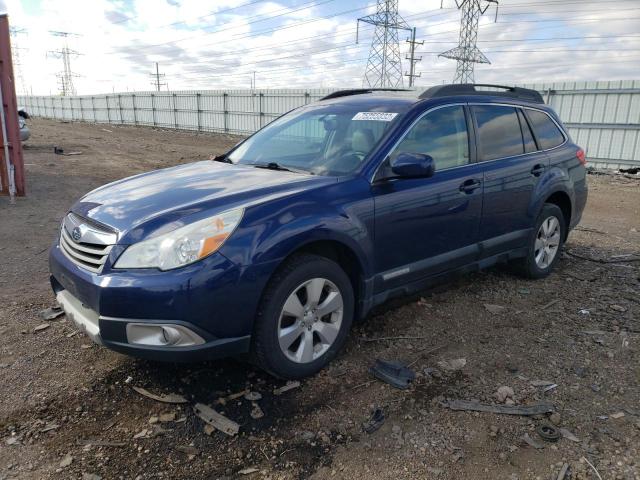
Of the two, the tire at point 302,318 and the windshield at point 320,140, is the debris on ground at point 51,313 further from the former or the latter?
the tire at point 302,318

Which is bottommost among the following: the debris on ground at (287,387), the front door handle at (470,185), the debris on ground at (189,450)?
the debris on ground at (189,450)

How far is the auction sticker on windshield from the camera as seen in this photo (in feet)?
12.3

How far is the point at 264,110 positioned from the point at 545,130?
871 inches

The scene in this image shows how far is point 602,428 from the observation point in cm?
283

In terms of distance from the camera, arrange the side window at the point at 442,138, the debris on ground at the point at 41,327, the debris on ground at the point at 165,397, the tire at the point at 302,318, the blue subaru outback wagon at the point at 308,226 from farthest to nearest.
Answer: the debris on ground at the point at 41,327 < the side window at the point at 442,138 < the debris on ground at the point at 165,397 < the tire at the point at 302,318 < the blue subaru outback wagon at the point at 308,226

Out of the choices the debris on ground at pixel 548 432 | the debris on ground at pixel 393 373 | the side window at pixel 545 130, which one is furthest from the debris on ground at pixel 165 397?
the side window at pixel 545 130

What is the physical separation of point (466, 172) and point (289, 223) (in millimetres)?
1823

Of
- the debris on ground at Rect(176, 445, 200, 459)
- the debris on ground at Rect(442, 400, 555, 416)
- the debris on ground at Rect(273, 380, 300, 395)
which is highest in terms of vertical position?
the debris on ground at Rect(273, 380, 300, 395)

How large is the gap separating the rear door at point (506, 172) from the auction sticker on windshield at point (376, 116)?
95cm

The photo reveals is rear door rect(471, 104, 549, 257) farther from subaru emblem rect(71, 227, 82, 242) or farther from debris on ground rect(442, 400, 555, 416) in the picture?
subaru emblem rect(71, 227, 82, 242)

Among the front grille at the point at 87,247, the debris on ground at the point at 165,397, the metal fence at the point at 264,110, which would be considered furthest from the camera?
the metal fence at the point at 264,110

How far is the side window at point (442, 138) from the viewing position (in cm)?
375

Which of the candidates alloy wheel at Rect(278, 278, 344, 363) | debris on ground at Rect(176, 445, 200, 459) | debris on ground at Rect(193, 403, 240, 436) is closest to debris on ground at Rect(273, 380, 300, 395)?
alloy wheel at Rect(278, 278, 344, 363)

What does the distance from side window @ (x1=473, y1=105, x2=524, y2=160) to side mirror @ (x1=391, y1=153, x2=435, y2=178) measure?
1.08 m
